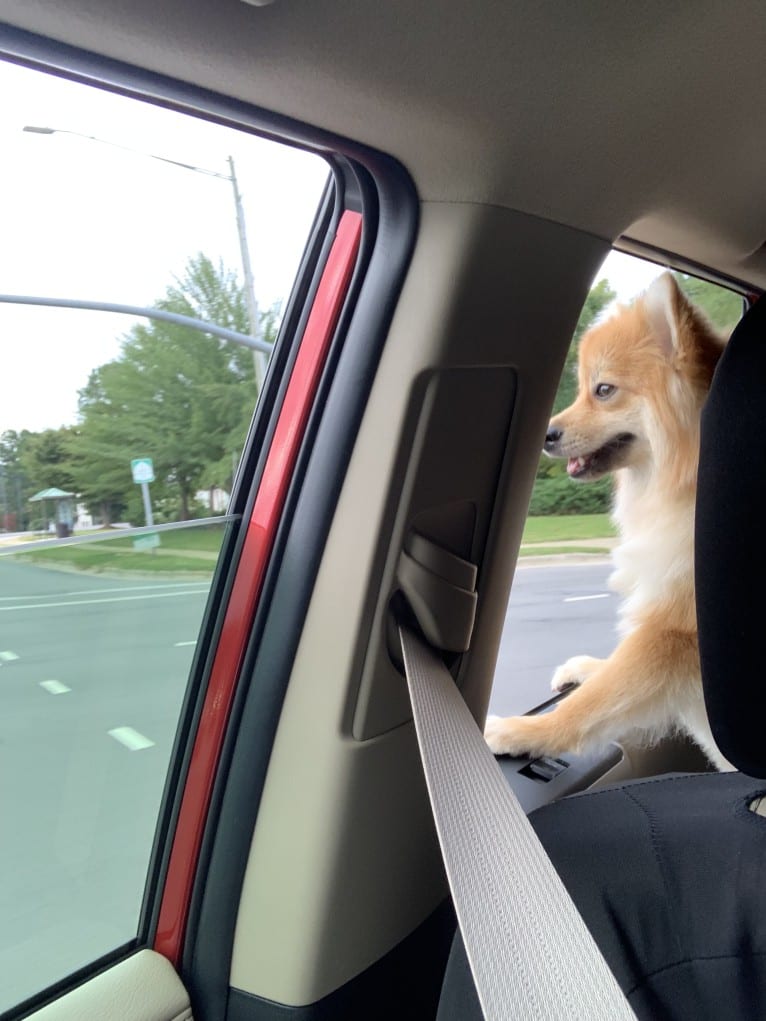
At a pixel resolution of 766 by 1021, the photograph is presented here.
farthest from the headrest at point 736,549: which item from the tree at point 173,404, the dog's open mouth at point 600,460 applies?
the dog's open mouth at point 600,460

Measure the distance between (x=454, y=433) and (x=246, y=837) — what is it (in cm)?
90

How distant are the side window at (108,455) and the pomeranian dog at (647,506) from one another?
0.99 m

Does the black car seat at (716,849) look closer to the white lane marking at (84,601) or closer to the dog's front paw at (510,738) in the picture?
the white lane marking at (84,601)

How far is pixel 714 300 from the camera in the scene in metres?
2.36

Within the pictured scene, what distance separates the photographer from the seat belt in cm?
101

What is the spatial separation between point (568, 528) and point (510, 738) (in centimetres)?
66

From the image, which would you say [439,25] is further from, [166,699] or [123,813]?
[123,813]

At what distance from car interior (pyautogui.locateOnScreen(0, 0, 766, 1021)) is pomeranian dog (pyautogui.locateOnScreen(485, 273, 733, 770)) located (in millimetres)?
401

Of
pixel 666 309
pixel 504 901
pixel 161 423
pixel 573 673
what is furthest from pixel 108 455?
pixel 573 673

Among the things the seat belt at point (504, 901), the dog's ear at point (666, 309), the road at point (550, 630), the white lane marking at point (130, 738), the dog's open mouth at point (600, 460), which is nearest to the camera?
the seat belt at point (504, 901)

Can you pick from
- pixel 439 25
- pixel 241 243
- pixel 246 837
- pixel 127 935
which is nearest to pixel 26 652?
pixel 246 837

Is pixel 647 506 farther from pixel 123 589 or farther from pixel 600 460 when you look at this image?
pixel 123 589

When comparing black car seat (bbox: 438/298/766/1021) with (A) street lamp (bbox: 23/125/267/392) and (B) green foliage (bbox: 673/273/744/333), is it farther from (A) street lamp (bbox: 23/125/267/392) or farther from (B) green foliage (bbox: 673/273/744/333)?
(B) green foliage (bbox: 673/273/744/333)

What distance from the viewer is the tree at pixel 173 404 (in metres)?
1.38
